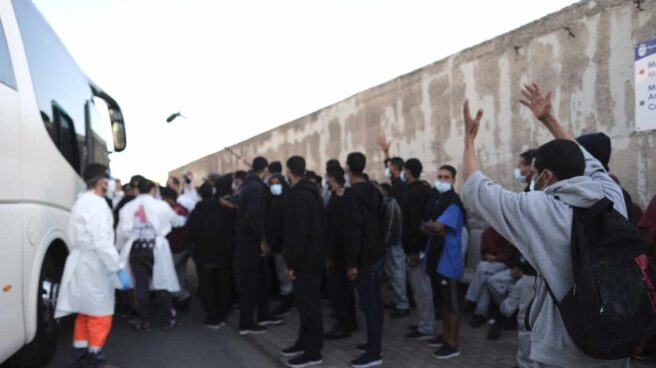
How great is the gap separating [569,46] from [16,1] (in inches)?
242

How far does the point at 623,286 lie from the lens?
2213 millimetres

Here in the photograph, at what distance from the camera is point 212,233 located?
7254mm

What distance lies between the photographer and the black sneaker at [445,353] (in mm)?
5316

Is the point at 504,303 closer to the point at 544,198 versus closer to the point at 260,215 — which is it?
the point at 260,215

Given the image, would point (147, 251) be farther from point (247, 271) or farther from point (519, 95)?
point (519, 95)

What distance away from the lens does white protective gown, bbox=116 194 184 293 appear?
7027mm

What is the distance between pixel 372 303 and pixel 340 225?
1050 mm

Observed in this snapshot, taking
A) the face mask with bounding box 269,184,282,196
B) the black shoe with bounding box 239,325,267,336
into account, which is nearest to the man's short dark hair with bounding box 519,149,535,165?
the face mask with bounding box 269,184,282,196

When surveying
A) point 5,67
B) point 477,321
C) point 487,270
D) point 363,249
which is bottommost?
point 477,321

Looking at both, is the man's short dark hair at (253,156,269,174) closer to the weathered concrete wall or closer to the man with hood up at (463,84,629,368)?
the weathered concrete wall

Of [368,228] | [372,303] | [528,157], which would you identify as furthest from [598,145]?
[372,303]

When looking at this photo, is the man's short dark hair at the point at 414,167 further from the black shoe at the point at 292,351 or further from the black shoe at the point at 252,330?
the black shoe at the point at 252,330

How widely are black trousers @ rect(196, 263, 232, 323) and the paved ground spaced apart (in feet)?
0.79

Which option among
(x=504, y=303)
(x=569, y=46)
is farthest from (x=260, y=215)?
(x=569, y=46)
